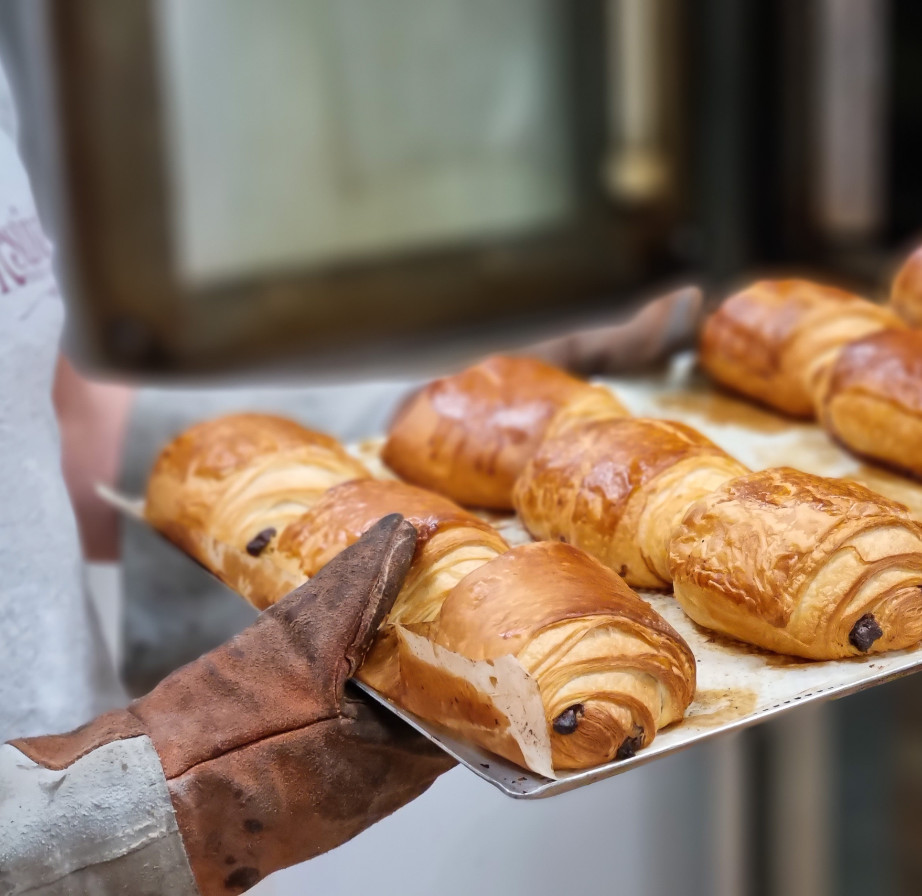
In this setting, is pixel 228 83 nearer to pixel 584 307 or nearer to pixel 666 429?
pixel 584 307

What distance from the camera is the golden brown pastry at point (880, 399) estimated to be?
1436 millimetres

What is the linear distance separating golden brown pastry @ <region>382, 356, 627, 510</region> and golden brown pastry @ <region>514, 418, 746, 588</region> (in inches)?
4.4

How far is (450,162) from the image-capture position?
4.39 m

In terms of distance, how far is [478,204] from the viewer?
4473mm

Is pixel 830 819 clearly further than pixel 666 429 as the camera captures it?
Yes

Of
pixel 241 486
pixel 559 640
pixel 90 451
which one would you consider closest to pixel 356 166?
pixel 90 451

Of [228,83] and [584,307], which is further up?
[228,83]

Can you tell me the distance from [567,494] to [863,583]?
1.20 ft

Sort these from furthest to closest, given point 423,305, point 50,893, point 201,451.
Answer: point 423,305 < point 201,451 < point 50,893

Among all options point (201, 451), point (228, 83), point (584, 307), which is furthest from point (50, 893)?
point (584, 307)

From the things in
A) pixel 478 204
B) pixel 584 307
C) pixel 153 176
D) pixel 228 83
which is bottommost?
pixel 584 307

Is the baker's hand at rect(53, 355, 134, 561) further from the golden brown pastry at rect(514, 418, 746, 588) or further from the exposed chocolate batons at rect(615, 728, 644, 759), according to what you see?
the exposed chocolate batons at rect(615, 728, 644, 759)

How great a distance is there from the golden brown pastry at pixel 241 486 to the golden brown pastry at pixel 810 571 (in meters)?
0.48

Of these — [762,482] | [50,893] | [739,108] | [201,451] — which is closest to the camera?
[50,893]
